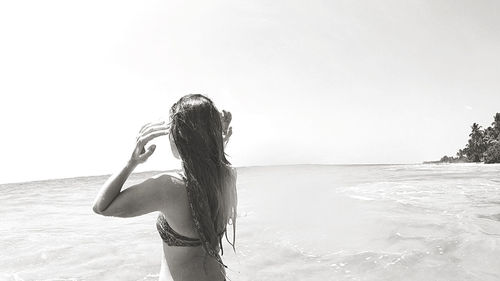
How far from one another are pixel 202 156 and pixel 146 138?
0.29 meters

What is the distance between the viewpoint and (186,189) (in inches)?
76.5

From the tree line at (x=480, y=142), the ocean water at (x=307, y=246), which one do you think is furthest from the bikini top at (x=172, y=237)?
the tree line at (x=480, y=142)

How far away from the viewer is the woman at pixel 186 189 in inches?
70.1

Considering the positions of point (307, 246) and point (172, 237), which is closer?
point (172, 237)

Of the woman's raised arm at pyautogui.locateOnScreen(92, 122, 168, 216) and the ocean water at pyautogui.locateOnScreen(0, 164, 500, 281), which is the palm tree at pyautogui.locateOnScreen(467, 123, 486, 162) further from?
the woman's raised arm at pyautogui.locateOnScreen(92, 122, 168, 216)

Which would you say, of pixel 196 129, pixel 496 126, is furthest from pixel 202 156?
pixel 496 126

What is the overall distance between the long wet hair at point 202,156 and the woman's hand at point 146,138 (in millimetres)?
55

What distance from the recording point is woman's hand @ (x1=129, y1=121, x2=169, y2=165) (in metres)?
1.78

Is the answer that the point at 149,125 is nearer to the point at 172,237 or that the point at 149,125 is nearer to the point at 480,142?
the point at 172,237

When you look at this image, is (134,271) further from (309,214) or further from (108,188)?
(309,214)

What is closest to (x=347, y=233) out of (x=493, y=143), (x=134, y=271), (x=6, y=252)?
(x=134, y=271)

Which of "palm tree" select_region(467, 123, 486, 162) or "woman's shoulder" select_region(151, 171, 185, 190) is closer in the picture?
"woman's shoulder" select_region(151, 171, 185, 190)

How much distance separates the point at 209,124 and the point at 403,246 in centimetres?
660

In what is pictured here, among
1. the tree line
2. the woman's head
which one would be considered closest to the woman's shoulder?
the woman's head
